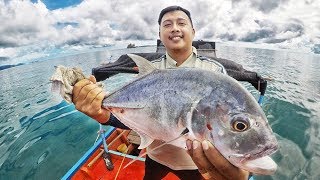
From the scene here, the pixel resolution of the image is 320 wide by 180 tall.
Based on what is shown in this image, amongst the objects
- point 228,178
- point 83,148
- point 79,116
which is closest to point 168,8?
point 228,178

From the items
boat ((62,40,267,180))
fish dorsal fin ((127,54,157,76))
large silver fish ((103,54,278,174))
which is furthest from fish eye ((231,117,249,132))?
boat ((62,40,267,180))

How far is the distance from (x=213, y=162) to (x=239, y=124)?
431 millimetres

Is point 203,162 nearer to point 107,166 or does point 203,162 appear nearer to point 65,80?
point 65,80

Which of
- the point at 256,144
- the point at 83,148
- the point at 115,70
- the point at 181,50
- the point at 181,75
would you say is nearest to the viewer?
the point at 256,144

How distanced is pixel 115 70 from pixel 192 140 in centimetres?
500

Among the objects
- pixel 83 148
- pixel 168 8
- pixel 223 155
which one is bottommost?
pixel 83 148

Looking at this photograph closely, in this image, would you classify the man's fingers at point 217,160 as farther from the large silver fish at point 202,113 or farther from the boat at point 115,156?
the boat at point 115,156

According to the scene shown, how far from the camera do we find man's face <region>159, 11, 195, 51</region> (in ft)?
10.7

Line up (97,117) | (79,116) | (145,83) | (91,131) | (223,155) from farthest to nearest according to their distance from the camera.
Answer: (79,116) → (91,131) → (97,117) → (145,83) → (223,155)

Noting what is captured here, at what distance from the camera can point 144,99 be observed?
2270 mm

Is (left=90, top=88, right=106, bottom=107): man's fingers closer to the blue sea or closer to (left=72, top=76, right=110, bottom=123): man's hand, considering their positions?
(left=72, top=76, right=110, bottom=123): man's hand

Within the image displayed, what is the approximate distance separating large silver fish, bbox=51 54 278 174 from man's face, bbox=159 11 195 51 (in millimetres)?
1033

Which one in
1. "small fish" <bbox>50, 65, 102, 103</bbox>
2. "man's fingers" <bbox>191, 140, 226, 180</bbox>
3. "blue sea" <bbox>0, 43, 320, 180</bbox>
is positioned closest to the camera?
"man's fingers" <bbox>191, 140, 226, 180</bbox>

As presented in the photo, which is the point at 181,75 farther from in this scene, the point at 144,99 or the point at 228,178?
the point at 228,178
